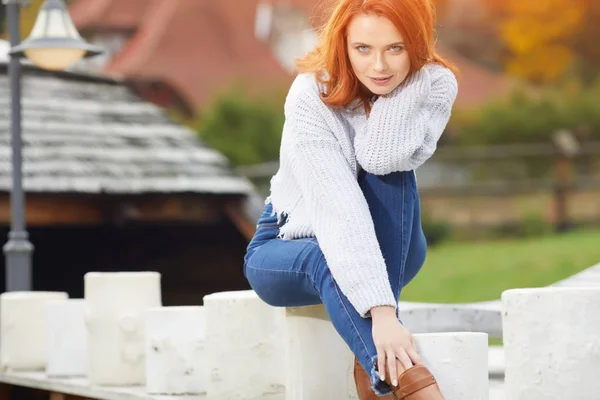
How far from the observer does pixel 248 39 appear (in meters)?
22.1

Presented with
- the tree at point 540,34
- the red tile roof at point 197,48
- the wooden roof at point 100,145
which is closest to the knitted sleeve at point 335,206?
the wooden roof at point 100,145

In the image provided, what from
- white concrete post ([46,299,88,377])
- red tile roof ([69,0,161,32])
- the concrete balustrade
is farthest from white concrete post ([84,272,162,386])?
red tile roof ([69,0,161,32])

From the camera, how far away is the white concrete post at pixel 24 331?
17.4 ft

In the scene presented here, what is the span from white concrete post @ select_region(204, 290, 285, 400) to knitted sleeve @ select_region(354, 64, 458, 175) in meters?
0.93

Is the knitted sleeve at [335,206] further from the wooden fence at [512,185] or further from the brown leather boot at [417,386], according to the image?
the wooden fence at [512,185]

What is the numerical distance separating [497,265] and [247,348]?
39.5 feet

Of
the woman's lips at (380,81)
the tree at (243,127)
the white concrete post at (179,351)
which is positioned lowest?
the white concrete post at (179,351)

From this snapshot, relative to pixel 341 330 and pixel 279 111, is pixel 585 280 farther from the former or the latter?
pixel 279 111

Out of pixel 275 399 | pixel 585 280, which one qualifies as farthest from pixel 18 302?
pixel 585 280

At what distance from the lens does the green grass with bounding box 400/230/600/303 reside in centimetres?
1426

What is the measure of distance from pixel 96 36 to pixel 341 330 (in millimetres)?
19605

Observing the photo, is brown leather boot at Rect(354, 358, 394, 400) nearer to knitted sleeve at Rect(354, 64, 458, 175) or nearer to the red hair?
knitted sleeve at Rect(354, 64, 458, 175)

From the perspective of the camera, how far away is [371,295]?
2729mm

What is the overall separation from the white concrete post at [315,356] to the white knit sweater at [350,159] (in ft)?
1.05
